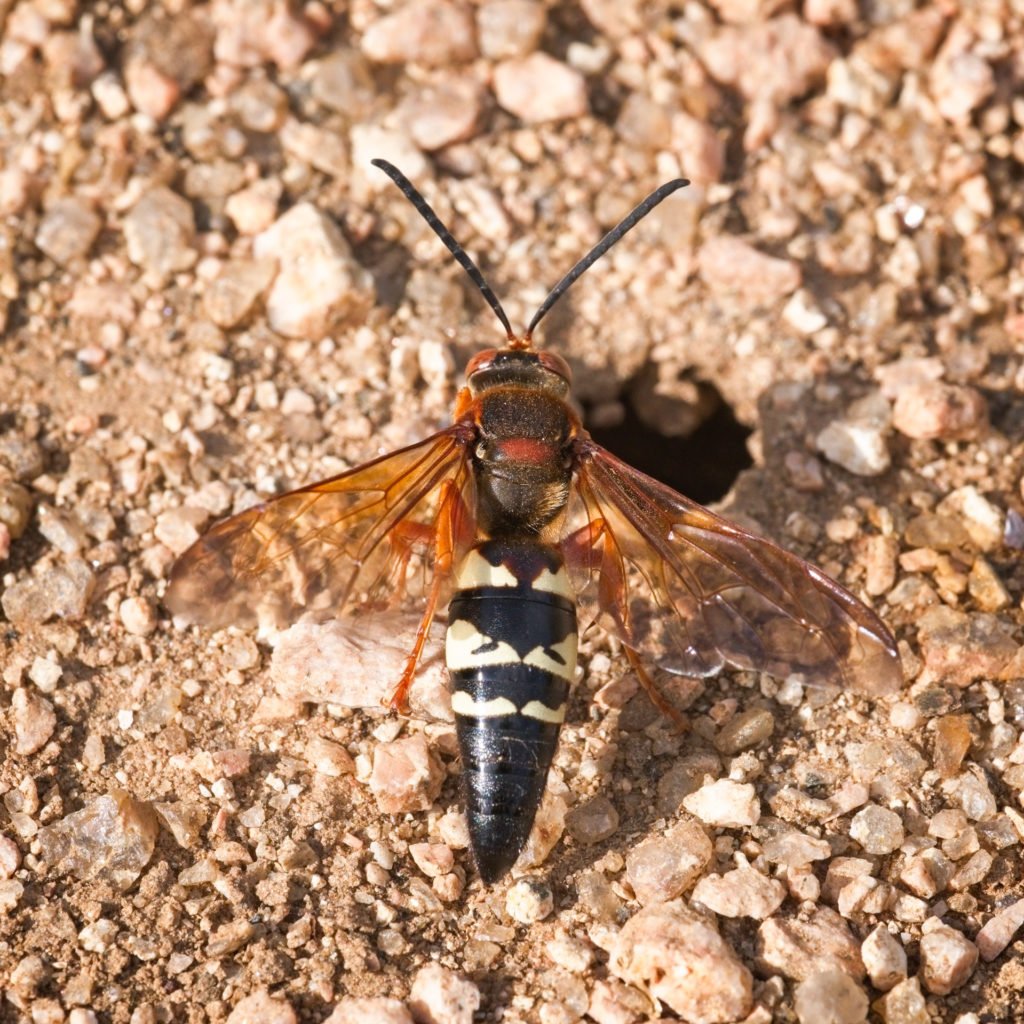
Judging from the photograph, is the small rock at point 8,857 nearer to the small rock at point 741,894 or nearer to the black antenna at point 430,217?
the small rock at point 741,894

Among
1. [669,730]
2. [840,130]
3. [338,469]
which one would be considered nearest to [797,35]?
[840,130]

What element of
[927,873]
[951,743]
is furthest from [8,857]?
[951,743]

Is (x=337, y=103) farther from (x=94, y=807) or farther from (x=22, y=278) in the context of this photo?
(x=94, y=807)

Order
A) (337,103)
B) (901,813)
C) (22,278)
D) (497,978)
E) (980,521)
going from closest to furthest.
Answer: (497,978), (901,813), (980,521), (22,278), (337,103)

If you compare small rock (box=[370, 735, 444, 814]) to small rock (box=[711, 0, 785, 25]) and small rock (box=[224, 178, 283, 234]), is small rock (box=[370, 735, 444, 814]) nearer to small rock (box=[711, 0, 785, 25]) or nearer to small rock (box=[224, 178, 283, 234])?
small rock (box=[224, 178, 283, 234])

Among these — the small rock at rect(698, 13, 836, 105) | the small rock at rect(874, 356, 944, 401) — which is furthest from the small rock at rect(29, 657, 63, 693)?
the small rock at rect(698, 13, 836, 105)

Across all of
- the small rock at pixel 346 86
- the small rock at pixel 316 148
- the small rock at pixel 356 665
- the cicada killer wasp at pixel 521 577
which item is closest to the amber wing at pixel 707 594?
the cicada killer wasp at pixel 521 577
